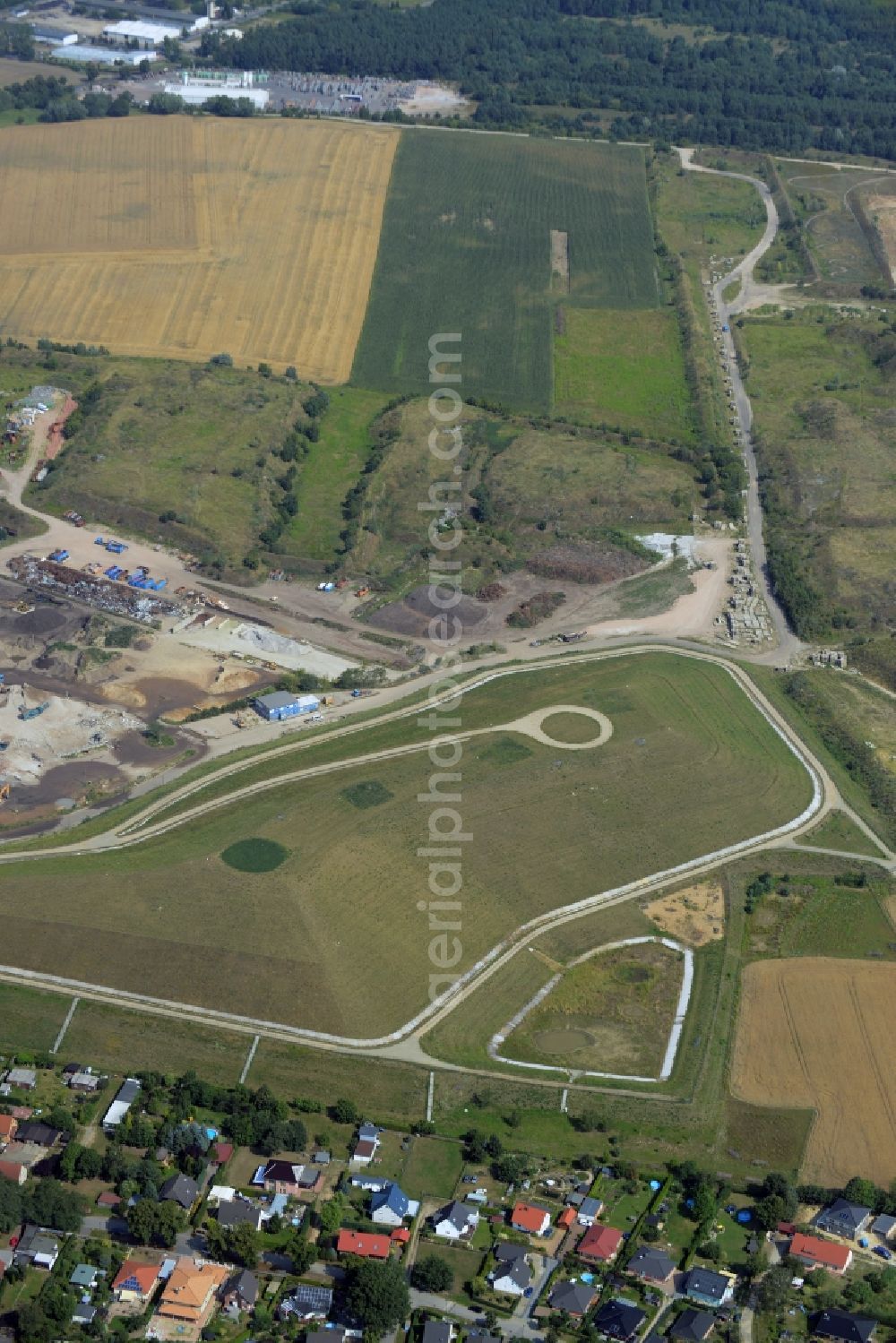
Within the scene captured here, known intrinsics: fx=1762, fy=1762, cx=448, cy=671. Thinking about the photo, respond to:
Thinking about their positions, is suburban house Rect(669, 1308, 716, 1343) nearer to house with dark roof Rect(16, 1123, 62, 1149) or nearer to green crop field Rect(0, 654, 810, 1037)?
green crop field Rect(0, 654, 810, 1037)

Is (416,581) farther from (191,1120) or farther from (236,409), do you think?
(191,1120)

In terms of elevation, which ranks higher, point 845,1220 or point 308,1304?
point 845,1220

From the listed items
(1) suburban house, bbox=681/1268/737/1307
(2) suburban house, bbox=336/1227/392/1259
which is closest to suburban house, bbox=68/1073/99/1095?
(2) suburban house, bbox=336/1227/392/1259

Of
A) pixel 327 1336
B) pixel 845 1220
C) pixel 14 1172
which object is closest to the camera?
pixel 327 1336

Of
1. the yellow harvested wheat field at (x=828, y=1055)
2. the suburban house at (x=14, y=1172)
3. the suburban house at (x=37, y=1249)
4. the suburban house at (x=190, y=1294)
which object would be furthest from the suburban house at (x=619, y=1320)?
the suburban house at (x=14, y=1172)

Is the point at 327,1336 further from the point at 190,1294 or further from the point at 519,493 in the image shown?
the point at 519,493

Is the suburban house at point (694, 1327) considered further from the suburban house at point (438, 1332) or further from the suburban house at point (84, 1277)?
the suburban house at point (84, 1277)

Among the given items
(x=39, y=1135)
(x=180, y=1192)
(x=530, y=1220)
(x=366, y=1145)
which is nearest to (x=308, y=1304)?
(x=180, y=1192)
